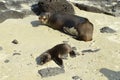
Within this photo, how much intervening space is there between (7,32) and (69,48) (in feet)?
4.89

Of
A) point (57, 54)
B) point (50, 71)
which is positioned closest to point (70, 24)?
point (57, 54)

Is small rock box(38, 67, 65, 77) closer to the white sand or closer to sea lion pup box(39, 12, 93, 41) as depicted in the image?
the white sand

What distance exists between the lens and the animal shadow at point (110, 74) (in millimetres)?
6928

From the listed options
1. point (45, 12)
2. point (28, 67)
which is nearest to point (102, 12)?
point (45, 12)

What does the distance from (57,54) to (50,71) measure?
50 centimetres

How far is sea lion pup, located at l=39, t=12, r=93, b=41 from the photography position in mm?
8227

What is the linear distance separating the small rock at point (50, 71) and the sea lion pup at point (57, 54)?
181 millimetres

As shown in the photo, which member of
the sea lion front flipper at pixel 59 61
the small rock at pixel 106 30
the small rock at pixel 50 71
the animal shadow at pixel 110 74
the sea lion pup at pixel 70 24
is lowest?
the animal shadow at pixel 110 74

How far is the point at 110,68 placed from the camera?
23.7 feet

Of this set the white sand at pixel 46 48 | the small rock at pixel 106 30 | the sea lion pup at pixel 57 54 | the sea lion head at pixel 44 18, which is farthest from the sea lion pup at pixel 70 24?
the sea lion pup at pixel 57 54

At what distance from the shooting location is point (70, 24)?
8547 millimetres

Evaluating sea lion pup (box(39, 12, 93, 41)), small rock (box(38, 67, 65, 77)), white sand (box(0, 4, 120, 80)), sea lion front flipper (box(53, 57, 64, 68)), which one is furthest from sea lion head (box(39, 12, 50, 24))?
small rock (box(38, 67, 65, 77))

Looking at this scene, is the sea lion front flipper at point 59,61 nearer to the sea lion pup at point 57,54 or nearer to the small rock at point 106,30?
the sea lion pup at point 57,54

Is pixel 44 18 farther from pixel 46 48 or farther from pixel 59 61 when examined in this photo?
pixel 59 61
